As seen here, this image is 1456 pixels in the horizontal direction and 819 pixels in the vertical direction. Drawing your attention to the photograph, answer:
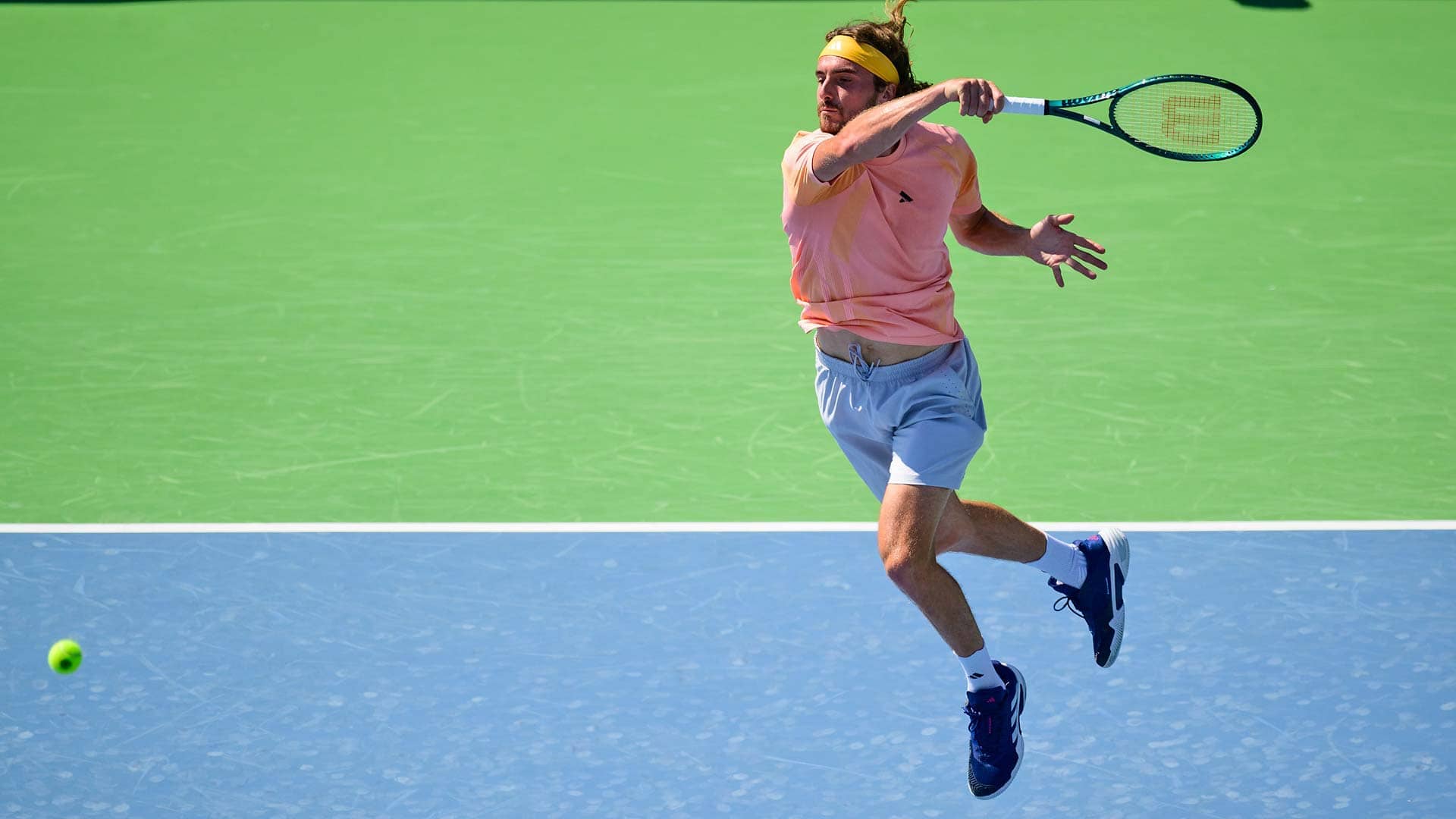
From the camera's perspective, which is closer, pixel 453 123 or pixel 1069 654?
pixel 1069 654

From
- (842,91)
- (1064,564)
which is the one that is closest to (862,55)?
(842,91)

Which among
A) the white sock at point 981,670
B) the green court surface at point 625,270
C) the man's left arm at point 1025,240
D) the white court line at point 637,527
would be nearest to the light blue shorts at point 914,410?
the man's left arm at point 1025,240

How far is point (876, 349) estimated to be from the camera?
5195 mm

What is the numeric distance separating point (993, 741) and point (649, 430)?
3140mm

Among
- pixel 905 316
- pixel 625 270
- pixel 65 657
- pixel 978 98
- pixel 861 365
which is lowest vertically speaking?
pixel 625 270

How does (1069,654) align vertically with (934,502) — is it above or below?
below

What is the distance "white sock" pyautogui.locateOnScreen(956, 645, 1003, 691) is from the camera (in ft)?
16.7

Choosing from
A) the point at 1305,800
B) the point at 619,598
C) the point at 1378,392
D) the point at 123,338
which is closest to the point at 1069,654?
the point at 1305,800

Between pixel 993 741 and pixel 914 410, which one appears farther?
pixel 914 410

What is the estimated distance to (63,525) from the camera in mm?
7098

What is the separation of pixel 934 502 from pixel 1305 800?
1.40 metres

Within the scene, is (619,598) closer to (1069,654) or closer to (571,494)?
(571,494)

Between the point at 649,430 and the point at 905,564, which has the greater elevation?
the point at 905,564

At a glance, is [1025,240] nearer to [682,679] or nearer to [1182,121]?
[1182,121]
